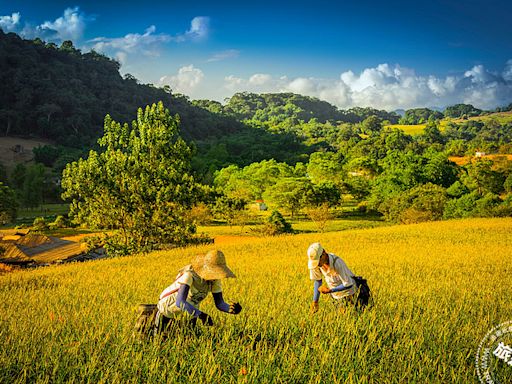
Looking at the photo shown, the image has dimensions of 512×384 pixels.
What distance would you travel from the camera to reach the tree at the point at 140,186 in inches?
747

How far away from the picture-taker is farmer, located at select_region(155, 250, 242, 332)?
372 cm

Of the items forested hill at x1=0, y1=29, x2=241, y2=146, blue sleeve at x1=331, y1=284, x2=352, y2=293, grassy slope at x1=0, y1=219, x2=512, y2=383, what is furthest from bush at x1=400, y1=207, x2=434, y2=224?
forested hill at x1=0, y1=29, x2=241, y2=146

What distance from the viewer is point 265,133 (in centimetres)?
14788

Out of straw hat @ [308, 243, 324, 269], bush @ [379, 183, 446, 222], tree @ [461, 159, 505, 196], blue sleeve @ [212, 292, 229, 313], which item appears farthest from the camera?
tree @ [461, 159, 505, 196]

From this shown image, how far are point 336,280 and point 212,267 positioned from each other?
6.44 ft

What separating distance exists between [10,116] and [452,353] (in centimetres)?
13033

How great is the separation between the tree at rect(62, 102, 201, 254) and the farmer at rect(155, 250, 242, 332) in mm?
15415

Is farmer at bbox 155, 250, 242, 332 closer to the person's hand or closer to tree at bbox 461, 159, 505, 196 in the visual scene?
the person's hand

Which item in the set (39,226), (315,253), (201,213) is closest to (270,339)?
(315,253)

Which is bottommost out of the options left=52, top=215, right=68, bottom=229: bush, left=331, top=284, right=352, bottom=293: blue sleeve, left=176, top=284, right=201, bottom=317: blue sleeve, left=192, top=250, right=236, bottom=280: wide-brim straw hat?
left=52, top=215, right=68, bottom=229: bush

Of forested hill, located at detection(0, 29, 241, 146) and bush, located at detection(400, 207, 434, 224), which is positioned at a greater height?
forested hill, located at detection(0, 29, 241, 146)

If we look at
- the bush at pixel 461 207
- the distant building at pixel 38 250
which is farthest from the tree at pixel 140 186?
the bush at pixel 461 207

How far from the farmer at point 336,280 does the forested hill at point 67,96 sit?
357 feet

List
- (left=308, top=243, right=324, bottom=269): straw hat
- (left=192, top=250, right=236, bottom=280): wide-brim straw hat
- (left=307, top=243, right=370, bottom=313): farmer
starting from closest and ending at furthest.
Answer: (left=192, top=250, right=236, bottom=280): wide-brim straw hat
(left=308, top=243, right=324, bottom=269): straw hat
(left=307, top=243, right=370, bottom=313): farmer
